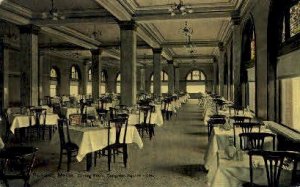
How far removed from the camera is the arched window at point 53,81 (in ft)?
87.1

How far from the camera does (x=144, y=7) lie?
38.3 ft

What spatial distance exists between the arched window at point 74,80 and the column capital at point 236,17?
20566 mm

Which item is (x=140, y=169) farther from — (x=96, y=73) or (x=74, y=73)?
(x=74, y=73)

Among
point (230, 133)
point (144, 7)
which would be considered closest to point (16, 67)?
point (144, 7)

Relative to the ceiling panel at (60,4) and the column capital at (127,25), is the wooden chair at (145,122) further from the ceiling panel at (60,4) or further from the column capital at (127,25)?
the ceiling panel at (60,4)

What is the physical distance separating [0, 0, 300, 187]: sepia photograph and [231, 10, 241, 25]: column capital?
4cm

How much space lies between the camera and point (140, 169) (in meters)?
6.12

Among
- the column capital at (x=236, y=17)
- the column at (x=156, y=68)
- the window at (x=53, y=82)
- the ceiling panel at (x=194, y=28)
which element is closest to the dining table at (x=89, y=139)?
the column capital at (x=236, y=17)

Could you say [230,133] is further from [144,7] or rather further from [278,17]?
[144,7]

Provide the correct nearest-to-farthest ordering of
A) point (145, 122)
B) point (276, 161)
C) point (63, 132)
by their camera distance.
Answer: point (276, 161) → point (63, 132) → point (145, 122)

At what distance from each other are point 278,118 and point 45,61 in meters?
→ 21.0

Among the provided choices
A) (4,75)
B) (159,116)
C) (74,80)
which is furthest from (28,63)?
(74,80)

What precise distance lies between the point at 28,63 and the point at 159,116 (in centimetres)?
546

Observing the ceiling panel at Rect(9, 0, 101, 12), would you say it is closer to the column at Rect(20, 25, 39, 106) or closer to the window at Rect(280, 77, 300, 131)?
the column at Rect(20, 25, 39, 106)
